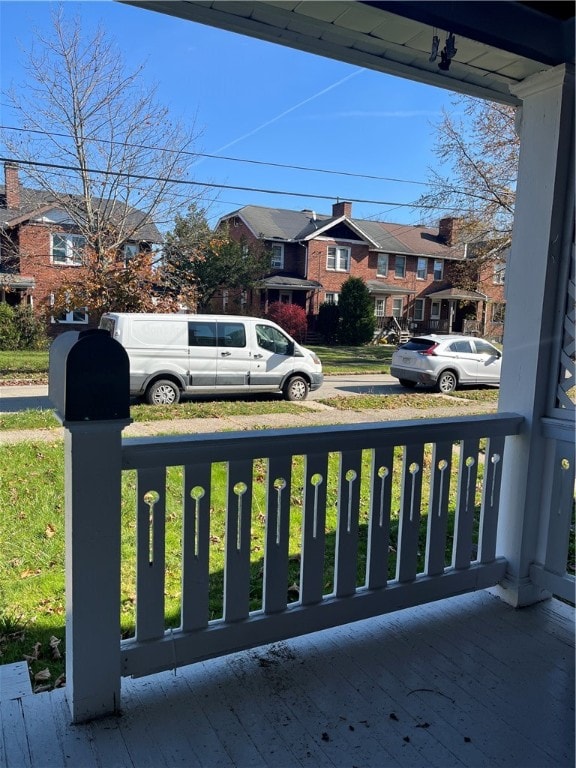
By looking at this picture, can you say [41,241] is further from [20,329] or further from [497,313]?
[497,313]

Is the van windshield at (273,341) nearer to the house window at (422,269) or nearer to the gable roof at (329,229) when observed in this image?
the gable roof at (329,229)

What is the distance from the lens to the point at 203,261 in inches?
574

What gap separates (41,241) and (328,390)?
7505 mm

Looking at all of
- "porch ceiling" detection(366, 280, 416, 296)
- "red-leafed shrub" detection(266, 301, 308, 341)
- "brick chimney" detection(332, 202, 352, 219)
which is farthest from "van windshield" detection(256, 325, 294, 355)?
"porch ceiling" detection(366, 280, 416, 296)

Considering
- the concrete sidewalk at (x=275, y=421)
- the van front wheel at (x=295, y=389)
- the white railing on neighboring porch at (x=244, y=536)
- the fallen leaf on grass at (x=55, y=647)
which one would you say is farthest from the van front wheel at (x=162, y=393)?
the white railing on neighboring porch at (x=244, y=536)

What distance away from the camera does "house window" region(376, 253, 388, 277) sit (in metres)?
22.8

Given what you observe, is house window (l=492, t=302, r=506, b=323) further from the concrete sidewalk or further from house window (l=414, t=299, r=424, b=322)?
the concrete sidewalk

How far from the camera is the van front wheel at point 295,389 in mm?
8219

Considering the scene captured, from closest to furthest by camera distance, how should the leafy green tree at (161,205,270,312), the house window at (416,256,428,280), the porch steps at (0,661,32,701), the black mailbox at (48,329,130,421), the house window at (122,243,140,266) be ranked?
the black mailbox at (48,329,130,421) < the porch steps at (0,661,32,701) < the house window at (122,243,140,266) < the leafy green tree at (161,205,270,312) < the house window at (416,256,428,280)

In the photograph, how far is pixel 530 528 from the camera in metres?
2.06

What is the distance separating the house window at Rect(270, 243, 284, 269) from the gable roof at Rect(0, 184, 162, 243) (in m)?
8.36

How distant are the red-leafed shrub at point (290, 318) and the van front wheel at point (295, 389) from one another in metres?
9.77

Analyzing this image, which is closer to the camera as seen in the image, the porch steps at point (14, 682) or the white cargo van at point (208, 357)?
the porch steps at point (14, 682)

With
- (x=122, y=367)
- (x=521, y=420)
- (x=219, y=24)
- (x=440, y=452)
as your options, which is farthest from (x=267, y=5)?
(x=521, y=420)
